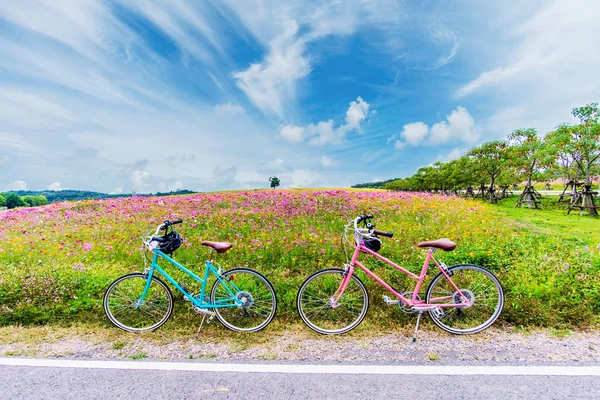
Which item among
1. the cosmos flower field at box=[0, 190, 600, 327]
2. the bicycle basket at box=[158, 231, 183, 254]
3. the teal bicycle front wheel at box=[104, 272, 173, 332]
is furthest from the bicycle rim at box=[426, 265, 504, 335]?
the teal bicycle front wheel at box=[104, 272, 173, 332]

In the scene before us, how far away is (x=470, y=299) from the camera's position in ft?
14.9

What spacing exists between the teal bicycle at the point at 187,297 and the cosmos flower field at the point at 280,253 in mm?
465

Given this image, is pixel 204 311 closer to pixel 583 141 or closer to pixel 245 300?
pixel 245 300

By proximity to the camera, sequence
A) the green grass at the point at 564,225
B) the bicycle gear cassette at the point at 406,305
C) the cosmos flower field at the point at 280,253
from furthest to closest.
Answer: the green grass at the point at 564,225
the cosmos flower field at the point at 280,253
the bicycle gear cassette at the point at 406,305

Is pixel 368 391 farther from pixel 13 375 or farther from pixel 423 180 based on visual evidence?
pixel 423 180

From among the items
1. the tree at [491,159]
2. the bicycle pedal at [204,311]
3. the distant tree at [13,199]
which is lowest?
the bicycle pedal at [204,311]

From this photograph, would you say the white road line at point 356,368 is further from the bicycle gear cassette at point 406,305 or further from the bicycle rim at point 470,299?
the bicycle gear cassette at point 406,305

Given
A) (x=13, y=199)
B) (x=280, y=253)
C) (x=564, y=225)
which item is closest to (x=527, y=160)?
(x=564, y=225)

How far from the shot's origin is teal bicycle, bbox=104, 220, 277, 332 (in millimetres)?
4543

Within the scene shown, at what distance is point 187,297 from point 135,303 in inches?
40.0

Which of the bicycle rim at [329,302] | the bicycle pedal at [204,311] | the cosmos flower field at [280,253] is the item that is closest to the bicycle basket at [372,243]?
the bicycle rim at [329,302]

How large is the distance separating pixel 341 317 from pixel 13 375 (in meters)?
4.23

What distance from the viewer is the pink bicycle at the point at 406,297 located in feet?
14.5

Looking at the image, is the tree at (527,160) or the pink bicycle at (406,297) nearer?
the pink bicycle at (406,297)
